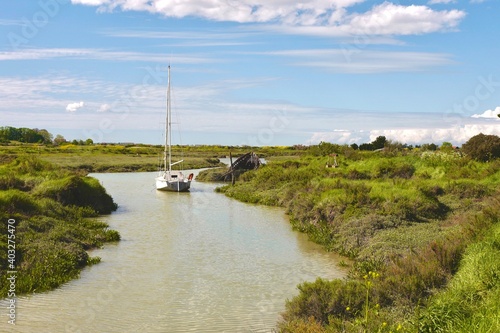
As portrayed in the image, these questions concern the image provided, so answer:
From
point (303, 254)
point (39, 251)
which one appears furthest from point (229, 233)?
point (39, 251)

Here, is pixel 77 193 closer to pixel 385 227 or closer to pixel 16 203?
pixel 16 203

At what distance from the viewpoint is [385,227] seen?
1956 cm

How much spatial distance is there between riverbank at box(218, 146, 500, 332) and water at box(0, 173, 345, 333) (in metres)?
1.17

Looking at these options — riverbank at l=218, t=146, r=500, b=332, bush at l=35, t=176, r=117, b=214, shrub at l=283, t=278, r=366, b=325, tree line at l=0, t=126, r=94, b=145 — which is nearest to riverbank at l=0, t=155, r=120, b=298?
bush at l=35, t=176, r=117, b=214

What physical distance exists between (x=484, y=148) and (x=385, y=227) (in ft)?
68.7

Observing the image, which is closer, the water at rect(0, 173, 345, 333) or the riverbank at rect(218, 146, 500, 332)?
the riverbank at rect(218, 146, 500, 332)

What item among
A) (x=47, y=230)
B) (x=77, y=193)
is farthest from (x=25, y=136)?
(x=47, y=230)

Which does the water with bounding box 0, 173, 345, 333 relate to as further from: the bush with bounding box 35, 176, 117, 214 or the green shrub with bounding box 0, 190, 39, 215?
the green shrub with bounding box 0, 190, 39, 215

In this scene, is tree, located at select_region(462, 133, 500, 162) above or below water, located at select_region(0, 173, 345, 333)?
above

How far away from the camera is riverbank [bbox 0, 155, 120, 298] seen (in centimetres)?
1427

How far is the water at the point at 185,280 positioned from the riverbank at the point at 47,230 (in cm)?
58

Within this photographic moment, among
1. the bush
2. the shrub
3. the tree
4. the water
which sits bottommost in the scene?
the water

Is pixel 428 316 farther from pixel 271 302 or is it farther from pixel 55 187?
pixel 55 187

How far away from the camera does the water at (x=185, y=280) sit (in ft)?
38.2
